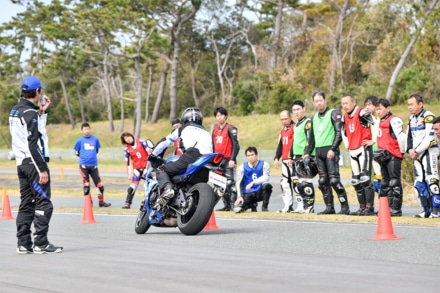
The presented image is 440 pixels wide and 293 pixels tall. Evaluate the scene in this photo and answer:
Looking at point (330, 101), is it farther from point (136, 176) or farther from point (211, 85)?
point (136, 176)

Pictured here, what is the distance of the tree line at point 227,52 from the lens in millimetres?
54950

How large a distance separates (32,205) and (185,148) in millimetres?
2580

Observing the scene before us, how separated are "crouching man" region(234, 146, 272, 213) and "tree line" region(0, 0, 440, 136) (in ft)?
95.8

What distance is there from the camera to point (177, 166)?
41.6 ft

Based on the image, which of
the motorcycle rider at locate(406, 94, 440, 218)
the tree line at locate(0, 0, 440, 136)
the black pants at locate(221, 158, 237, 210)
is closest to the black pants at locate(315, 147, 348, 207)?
the motorcycle rider at locate(406, 94, 440, 218)

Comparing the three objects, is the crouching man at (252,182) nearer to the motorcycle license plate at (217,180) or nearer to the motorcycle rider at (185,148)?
the motorcycle rider at (185,148)

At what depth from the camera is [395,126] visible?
15391 mm

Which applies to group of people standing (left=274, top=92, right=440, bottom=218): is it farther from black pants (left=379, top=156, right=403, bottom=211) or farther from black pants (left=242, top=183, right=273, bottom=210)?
black pants (left=242, top=183, right=273, bottom=210)

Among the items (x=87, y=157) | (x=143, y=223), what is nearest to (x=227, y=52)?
(x=87, y=157)

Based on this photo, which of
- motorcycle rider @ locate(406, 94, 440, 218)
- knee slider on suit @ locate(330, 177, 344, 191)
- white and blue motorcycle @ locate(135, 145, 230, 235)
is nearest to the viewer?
white and blue motorcycle @ locate(135, 145, 230, 235)

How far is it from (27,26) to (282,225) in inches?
2957

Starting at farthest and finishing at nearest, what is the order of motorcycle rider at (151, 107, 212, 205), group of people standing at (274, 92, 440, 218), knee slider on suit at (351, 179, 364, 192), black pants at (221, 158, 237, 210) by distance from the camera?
black pants at (221, 158, 237, 210) < knee slider on suit at (351, 179, 364, 192) < group of people standing at (274, 92, 440, 218) < motorcycle rider at (151, 107, 212, 205)

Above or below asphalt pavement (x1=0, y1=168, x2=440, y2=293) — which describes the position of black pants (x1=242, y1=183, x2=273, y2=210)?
above

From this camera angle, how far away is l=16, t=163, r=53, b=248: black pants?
1088 centimetres
